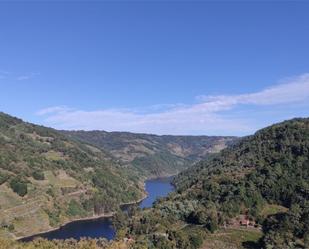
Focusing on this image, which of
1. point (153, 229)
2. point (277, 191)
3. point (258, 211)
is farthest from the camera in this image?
point (277, 191)

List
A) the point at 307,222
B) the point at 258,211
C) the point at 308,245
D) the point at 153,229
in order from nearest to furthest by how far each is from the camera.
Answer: the point at 308,245 → the point at 307,222 → the point at 153,229 → the point at 258,211

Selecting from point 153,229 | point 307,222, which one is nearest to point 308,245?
point 307,222

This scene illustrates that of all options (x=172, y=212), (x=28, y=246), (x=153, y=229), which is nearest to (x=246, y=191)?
(x=172, y=212)

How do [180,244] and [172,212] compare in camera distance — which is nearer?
[180,244]

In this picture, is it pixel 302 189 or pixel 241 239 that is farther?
pixel 302 189

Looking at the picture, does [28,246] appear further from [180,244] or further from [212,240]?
[212,240]

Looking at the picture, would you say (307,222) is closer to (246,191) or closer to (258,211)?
(258,211)

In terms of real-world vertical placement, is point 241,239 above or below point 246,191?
below

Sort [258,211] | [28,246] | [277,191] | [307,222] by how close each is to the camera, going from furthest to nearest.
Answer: [277,191] < [258,211] < [307,222] < [28,246]

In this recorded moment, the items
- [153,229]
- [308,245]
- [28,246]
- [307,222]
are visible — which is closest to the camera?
[28,246]
